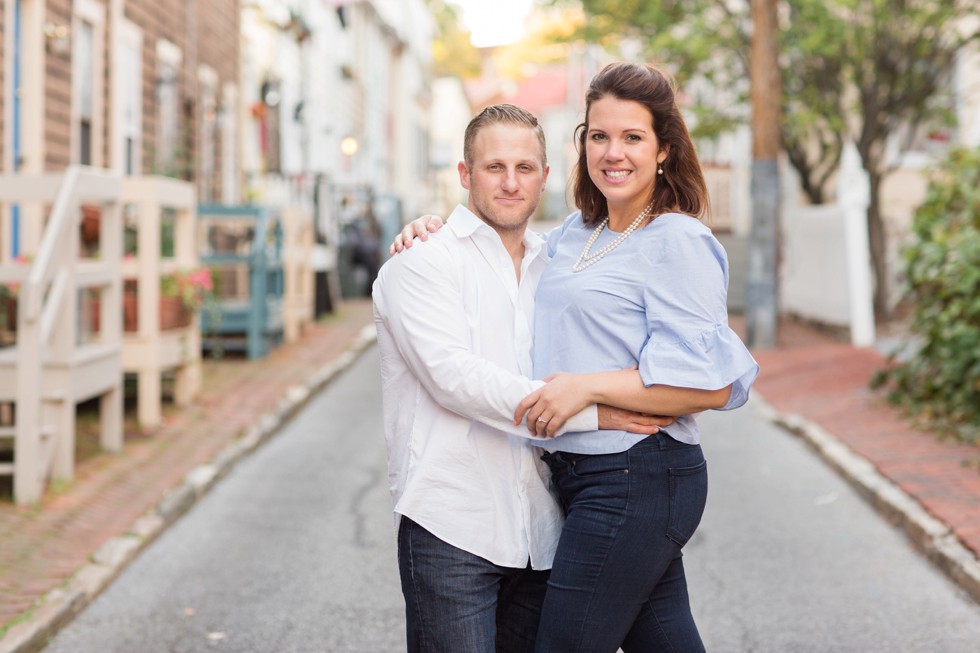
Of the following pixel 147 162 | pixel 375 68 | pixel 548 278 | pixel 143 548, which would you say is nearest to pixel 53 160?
pixel 147 162

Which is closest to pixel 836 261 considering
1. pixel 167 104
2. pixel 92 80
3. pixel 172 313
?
pixel 167 104

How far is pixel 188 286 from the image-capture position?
1006 centimetres

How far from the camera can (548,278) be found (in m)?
3.14

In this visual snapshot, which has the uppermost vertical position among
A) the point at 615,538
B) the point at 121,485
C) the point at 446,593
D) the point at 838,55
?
the point at 838,55

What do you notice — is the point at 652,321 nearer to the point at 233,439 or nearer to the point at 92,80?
the point at 233,439

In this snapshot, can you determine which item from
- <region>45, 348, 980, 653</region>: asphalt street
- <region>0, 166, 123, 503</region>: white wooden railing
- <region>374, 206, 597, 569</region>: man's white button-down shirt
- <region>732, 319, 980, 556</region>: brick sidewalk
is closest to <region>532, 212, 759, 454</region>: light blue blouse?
<region>374, 206, 597, 569</region>: man's white button-down shirt

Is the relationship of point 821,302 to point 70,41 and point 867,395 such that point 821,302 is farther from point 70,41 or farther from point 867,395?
point 70,41

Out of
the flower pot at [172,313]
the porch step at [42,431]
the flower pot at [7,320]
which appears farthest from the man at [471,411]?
the flower pot at [172,313]

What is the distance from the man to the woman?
8 centimetres

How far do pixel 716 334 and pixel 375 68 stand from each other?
117 feet

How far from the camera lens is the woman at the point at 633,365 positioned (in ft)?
9.57

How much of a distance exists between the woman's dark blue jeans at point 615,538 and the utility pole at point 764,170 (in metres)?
13.2

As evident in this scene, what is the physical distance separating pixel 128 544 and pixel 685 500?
13.5ft

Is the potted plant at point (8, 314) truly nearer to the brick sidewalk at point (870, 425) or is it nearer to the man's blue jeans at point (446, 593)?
the brick sidewalk at point (870, 425)
